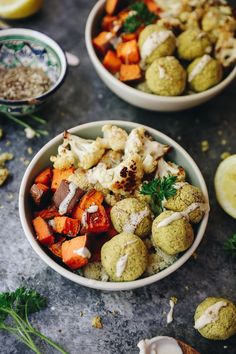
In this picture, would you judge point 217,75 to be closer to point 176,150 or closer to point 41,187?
point 176,150

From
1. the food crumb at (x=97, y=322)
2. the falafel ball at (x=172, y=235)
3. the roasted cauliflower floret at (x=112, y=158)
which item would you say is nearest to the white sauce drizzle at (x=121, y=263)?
the falafel ball at (x=172, y=235)

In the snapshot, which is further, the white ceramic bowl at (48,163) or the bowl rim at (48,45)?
the bowl rim at (48,45)

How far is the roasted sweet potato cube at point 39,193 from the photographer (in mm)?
1577

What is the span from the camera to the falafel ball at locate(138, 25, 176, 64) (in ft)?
5.89

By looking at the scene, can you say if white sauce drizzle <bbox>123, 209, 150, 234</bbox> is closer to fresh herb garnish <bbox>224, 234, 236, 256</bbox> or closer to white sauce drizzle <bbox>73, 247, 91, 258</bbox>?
white sauce drizzle <bbox>73, 247, 91, 258</bbox>

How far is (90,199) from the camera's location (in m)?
1.55

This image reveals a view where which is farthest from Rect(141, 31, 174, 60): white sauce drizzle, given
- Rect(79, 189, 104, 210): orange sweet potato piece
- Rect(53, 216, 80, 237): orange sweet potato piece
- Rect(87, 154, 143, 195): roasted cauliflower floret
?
Rect(53, 216, 80, 237): orange sweet potato piece

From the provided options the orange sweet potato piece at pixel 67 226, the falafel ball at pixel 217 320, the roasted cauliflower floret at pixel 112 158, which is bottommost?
the falafel ball at pixel 217 320

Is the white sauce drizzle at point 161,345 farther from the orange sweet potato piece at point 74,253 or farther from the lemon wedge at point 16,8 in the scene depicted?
the lemon wedge at point 16,8

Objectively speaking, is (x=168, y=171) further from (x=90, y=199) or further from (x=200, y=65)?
(x=200, y=65)

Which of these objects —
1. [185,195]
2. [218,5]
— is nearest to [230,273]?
[185,195]

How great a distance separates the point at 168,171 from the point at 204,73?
0.40m

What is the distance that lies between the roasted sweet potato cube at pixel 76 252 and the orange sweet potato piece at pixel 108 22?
87 centimetres

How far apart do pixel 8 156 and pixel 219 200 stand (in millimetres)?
723
